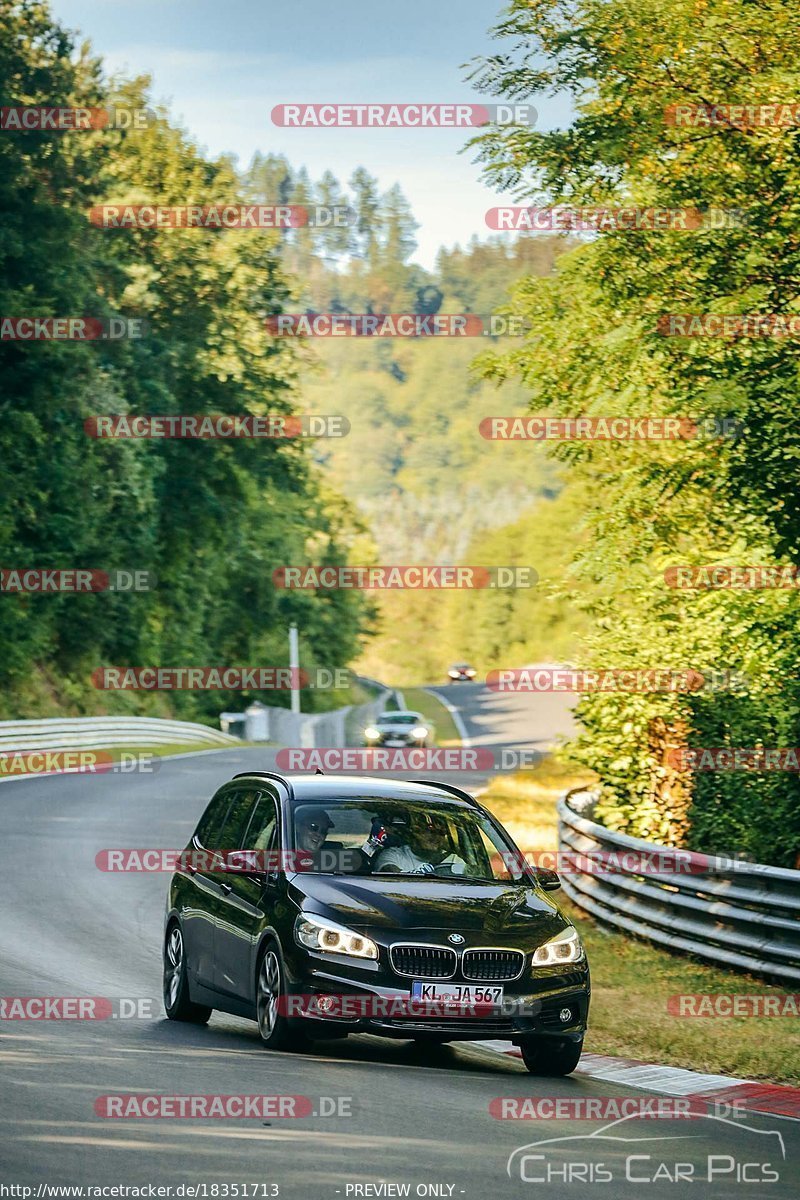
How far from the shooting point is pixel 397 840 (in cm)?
1093

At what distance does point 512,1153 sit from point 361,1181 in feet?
3.16

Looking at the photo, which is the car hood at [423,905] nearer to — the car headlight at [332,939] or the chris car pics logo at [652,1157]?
the car headlight at [332,939]

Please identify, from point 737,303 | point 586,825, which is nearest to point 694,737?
point 586,825

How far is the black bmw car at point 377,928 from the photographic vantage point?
9.80 meters

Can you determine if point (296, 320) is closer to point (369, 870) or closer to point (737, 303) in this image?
point (737, 303)

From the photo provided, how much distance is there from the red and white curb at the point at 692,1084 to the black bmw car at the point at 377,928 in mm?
446

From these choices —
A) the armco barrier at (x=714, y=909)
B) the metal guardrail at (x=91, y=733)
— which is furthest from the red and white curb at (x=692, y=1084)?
the metal guardrail at (x=91, y=733)

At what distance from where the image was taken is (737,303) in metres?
17.8

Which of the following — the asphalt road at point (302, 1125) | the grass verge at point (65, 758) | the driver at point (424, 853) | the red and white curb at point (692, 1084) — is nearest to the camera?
the asphalt road at point (302, 1125)

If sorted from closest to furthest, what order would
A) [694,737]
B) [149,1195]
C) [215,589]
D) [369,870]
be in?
[149,1195] < [369,870] < [694,737] < [215,589]
